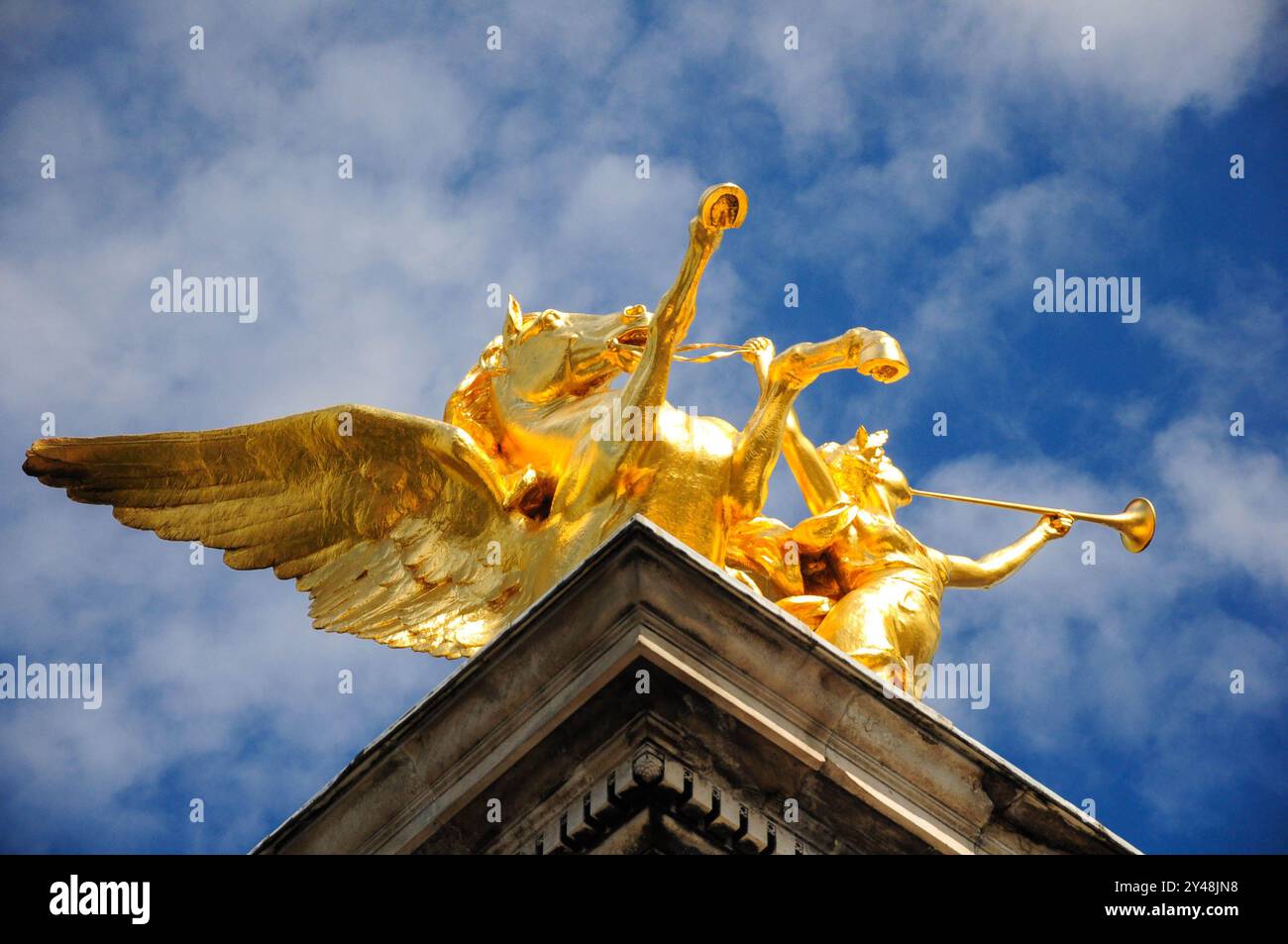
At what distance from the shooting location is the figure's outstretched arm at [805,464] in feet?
44.3

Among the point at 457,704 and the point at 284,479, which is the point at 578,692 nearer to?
the point at 457,704

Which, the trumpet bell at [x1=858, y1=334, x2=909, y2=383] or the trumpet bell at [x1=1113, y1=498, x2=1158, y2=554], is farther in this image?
Result: the trumpet bell at [x1=1113, y1=498, x2=1158, y2=554]

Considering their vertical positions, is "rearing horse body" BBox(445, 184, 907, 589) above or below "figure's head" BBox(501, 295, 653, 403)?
below

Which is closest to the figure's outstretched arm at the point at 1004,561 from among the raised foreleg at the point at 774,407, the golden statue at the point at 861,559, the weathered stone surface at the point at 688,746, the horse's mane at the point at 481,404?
the golden statue at the point at 861,559

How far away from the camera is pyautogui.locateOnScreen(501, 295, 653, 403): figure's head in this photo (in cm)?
1388

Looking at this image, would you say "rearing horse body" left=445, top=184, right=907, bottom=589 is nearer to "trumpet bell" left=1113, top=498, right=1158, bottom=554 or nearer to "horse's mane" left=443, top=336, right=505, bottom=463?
"horse's mane" left=443, top=336, right=505, bottom=463

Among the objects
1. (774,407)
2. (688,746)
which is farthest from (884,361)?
(688,746)

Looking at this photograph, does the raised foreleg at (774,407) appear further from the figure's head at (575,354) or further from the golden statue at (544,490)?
the figure's head at (575,354)

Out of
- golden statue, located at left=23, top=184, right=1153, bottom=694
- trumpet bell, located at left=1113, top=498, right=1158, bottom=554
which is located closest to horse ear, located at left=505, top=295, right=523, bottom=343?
golden statue, located at left=23, top=184, right=1153, bottom=694

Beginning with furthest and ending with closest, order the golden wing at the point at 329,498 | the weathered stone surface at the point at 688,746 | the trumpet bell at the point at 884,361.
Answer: the golden wing at the point at 329,498
the trumpet bell at the point at 884,361
the weathered stone surface at the point at 688,746

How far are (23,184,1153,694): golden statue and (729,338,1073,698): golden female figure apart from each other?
0.01m

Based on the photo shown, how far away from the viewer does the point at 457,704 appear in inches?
391
